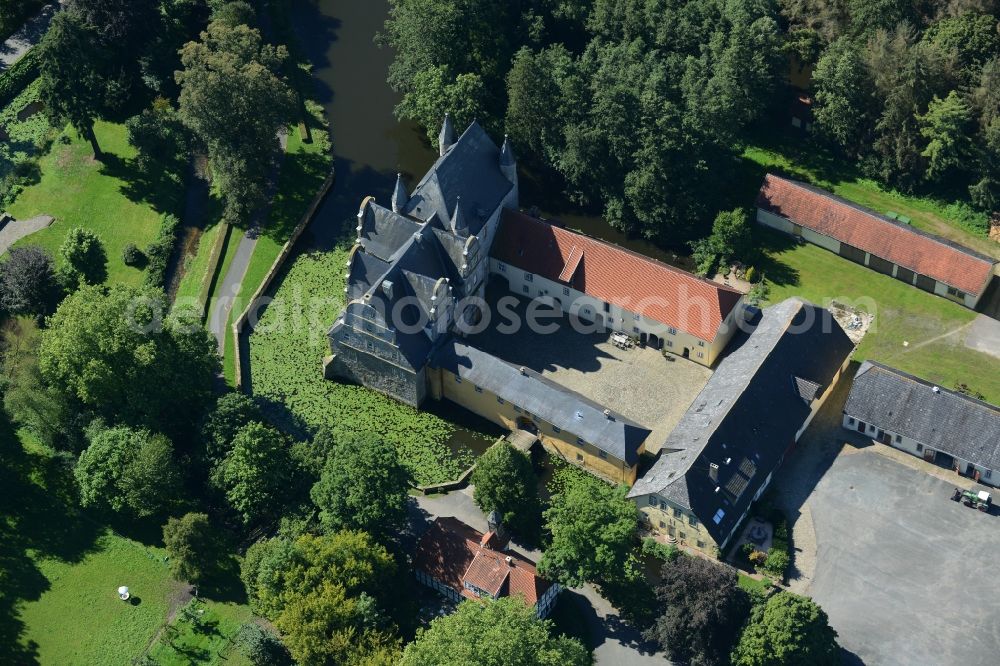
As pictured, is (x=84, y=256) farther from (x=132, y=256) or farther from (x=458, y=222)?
(x=458, y=222)

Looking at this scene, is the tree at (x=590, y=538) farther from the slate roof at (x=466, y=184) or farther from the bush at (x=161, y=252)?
the bush at (x=161, y=252)

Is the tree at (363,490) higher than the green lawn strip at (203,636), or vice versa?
the tree at (363,490)

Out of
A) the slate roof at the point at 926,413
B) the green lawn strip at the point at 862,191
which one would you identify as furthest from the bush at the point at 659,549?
the green lawn strip at the point at 862,191

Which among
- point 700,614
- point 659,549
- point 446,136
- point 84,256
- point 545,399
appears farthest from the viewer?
point 446,136

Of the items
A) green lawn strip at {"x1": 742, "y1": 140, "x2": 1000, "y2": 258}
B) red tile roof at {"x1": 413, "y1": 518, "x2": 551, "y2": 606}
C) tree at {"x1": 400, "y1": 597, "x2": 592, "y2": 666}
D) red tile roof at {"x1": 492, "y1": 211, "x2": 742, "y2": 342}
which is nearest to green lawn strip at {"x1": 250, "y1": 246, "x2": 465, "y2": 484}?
red tile roof at {"x1": 413, "y1": 518, "x2": 551, "y2": 606}

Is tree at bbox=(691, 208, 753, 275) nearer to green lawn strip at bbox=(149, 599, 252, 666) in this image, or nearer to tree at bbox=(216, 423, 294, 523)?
tree at bbox=(216, 423, 294, 523)

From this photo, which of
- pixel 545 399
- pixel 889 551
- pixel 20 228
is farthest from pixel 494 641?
pixel 20 228

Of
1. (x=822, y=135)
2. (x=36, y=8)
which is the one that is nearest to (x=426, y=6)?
(x=822, y=135)
